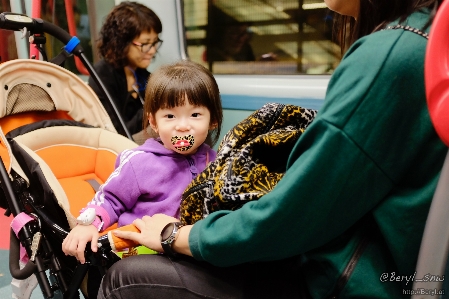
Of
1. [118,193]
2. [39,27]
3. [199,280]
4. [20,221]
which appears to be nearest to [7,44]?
[39,27]

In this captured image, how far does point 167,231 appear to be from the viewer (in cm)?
88

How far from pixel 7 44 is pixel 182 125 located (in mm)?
2526

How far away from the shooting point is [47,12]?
3.23 metres

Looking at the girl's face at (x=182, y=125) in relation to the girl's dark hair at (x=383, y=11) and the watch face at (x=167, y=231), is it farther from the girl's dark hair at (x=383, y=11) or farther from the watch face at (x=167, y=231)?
the girl's dark hair at (x=383, y=11)

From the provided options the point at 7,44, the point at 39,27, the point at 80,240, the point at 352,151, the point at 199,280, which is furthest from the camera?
the point at 7,44

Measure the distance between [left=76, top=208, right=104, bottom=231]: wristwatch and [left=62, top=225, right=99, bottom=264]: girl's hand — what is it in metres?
0.01

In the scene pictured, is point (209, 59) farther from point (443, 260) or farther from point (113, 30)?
point (443, 260)

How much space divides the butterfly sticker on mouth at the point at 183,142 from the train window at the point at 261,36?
1075mm

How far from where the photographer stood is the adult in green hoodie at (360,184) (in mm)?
596

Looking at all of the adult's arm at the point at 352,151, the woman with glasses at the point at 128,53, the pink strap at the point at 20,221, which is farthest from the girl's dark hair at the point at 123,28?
the adult's arm at the point at 352,151

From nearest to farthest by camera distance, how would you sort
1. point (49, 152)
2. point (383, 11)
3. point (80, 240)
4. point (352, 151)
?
point (352, 151), point (383, 11), point (80, 240), point (49, 152)

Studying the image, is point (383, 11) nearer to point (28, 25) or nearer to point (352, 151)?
point (352, 151)

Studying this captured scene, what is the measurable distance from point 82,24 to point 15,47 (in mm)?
573

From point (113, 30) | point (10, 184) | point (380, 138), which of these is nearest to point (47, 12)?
point (113, 30)
